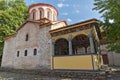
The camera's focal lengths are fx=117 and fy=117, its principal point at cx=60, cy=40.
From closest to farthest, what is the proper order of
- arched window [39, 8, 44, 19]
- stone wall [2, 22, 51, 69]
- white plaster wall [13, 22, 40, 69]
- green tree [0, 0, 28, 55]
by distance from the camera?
stone wall [2, 22, 51, 69]
white plaster wall [13, 22, 40, 69]
arched window [39, 8, 44, 19]
green tree [0, 0, 28, 55]

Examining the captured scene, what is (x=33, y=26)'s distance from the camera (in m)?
16.0

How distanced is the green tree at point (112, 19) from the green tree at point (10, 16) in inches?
717

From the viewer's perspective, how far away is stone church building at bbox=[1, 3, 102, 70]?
10141 millimetres

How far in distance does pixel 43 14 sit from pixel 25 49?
6272 millimetres

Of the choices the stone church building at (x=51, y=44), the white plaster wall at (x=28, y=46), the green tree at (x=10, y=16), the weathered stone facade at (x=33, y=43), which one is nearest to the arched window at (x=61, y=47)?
the stone church building at (x=51, y=44)

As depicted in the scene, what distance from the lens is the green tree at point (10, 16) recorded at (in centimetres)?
2261

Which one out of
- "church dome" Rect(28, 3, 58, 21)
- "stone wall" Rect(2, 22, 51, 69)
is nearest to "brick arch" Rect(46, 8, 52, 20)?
"church dome" Rect(28, 3, 58, 21)

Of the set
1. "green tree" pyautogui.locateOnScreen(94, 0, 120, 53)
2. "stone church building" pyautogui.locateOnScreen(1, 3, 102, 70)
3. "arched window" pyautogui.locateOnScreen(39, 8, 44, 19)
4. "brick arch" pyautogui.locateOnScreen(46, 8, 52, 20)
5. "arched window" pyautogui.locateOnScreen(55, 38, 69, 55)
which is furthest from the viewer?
"brick arch" pyautogui.locateOnScreen(46, 8, 52, 20)

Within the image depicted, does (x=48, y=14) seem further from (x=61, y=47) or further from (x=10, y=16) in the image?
(x=10, y=16)

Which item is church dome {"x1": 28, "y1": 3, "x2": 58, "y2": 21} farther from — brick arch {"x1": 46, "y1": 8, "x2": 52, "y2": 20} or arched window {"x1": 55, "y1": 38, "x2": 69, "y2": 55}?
arched window {"x1": 55, "y1": 38, "x2": 69, "y2": 55}

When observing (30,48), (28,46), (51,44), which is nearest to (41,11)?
(28,46)

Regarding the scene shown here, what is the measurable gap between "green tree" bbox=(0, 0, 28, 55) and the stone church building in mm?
3676

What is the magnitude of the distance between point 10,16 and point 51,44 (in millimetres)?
14216

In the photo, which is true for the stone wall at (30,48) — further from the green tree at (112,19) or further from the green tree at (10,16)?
the green tree at (112,19)
